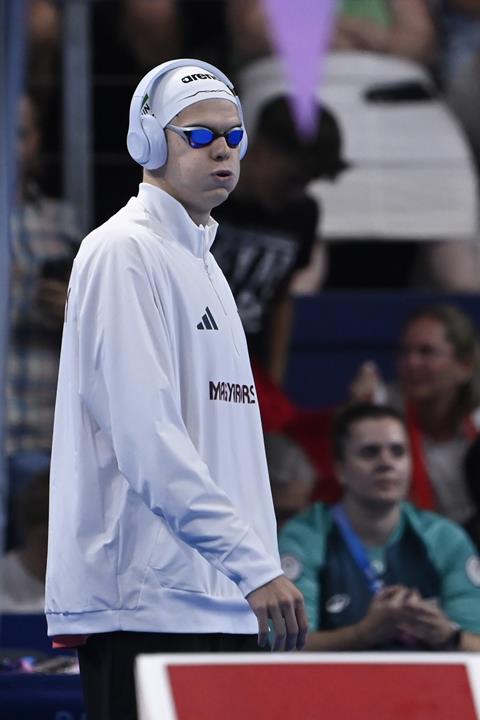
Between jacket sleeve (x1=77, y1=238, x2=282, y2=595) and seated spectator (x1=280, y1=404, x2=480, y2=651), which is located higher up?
jacket sleeve (x1=77, y1=238, x2=282, y2=595)

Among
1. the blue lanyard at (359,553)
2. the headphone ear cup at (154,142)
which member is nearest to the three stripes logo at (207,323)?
the headphone ear cup at (154,142)

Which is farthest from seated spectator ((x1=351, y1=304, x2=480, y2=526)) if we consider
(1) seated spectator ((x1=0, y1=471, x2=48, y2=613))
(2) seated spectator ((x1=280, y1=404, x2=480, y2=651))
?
(1) seated spectator ((x1=0, y1=471, x2=48, y2=613))

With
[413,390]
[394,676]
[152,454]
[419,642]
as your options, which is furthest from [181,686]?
[413,390]

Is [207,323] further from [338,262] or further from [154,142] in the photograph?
[338,262]

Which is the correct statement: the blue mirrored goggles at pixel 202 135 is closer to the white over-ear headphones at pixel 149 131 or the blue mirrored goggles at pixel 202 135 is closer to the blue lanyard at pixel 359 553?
the white over-ear headphones at pixel 149 131

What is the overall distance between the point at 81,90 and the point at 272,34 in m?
0.73

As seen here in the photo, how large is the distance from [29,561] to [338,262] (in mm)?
1765

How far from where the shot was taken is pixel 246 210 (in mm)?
5746

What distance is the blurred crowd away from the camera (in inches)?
179

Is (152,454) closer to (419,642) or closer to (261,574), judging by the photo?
(261,574)

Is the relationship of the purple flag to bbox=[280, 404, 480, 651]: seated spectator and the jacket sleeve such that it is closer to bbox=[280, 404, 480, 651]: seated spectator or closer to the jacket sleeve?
bbox=[280, 404, 480, 651]: seated spectator

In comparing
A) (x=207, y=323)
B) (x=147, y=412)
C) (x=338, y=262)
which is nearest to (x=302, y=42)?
(x=338, y=262)

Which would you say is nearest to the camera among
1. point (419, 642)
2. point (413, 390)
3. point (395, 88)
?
point (419, 642)

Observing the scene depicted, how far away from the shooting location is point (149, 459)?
6.76 feet
